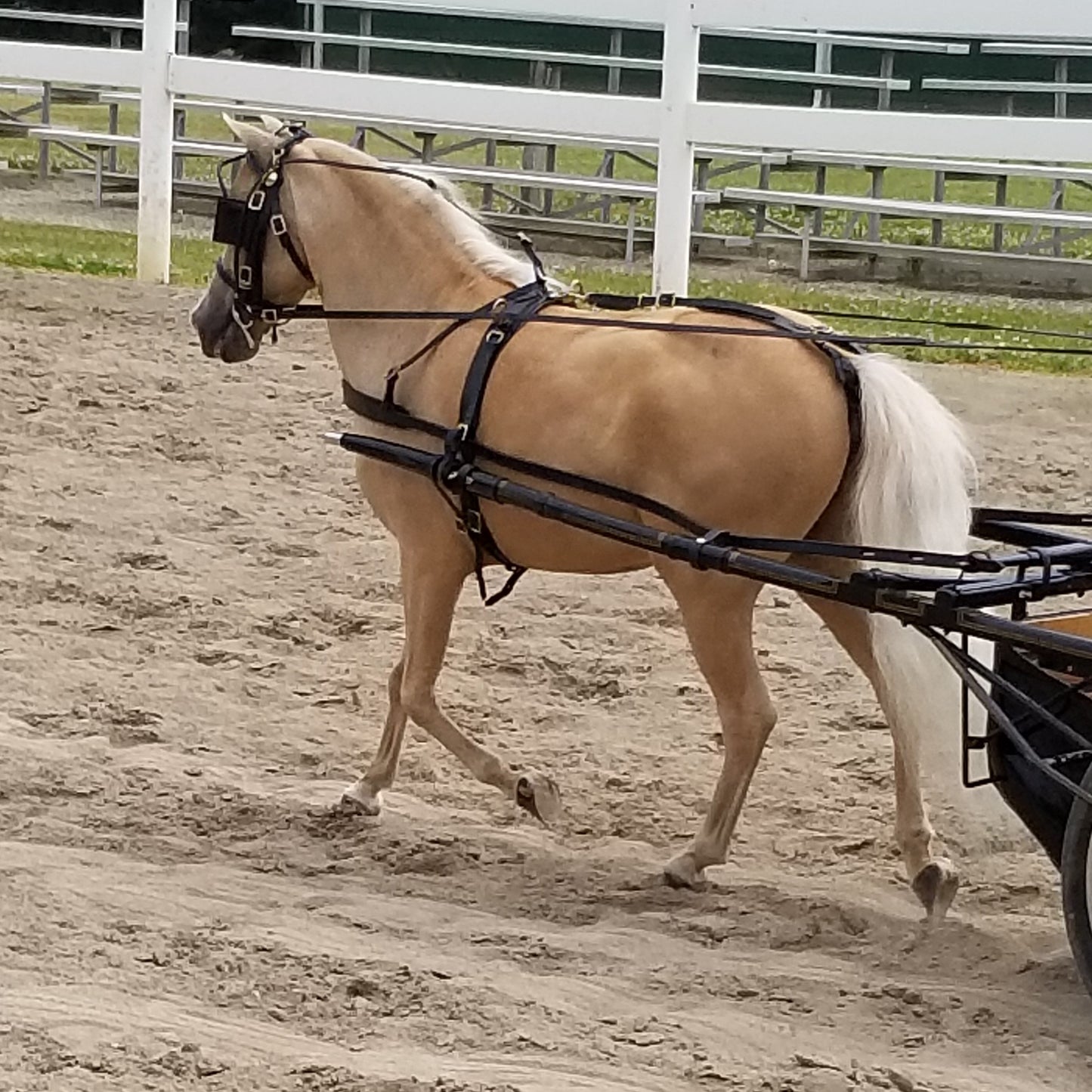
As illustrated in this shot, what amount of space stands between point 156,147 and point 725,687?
21.3 feet

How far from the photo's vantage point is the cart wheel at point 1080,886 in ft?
11.3

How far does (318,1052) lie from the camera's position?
329 centimetres

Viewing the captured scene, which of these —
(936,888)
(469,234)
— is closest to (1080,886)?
(936,888)

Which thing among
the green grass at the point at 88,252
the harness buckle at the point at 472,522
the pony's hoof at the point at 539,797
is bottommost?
the pony's hoof at the point at 539,797

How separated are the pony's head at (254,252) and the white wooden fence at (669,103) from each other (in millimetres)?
4041

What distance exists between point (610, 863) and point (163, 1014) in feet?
4.19

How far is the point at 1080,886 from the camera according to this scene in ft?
11.3

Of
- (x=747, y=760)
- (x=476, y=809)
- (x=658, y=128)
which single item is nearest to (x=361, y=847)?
(x=476, y=809)

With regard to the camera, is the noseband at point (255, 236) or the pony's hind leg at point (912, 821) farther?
the noseband at point (255, 236)

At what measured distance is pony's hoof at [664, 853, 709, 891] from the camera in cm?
421

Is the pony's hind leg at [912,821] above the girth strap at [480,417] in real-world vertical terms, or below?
below

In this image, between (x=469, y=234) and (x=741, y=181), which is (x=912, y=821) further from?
(x=741, y=181)

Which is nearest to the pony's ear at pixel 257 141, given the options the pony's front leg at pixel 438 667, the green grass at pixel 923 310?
the pony's front leg at pixel 438 667

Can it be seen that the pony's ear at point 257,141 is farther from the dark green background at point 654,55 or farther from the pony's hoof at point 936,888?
the dark green background at point 654,55
